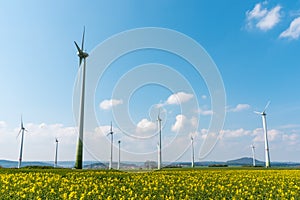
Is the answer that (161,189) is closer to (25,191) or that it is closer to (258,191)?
(258,191)

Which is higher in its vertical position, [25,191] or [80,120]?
[80,120]

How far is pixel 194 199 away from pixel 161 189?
1174mm

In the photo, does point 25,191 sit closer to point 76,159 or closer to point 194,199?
point 194,199

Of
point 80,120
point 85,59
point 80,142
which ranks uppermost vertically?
point 85,59

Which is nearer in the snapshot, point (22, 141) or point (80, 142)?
point (80, 142)

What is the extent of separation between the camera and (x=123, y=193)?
329 inches

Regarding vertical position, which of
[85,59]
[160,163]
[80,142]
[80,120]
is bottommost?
[160,163]

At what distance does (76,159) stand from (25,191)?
96.8ft

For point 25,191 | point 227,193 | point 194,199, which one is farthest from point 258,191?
point 25,191

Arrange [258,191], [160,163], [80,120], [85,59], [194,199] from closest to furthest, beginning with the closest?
1. [194,199]
2. [258,191]
3. [80,120]
4. [85,59]
5. [160,163]

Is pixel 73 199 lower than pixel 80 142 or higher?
lower

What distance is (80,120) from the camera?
120 feet

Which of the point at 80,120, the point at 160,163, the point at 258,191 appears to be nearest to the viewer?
the point at 258,191

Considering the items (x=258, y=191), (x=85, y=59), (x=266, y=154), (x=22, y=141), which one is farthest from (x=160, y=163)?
(x=258, y=191)
